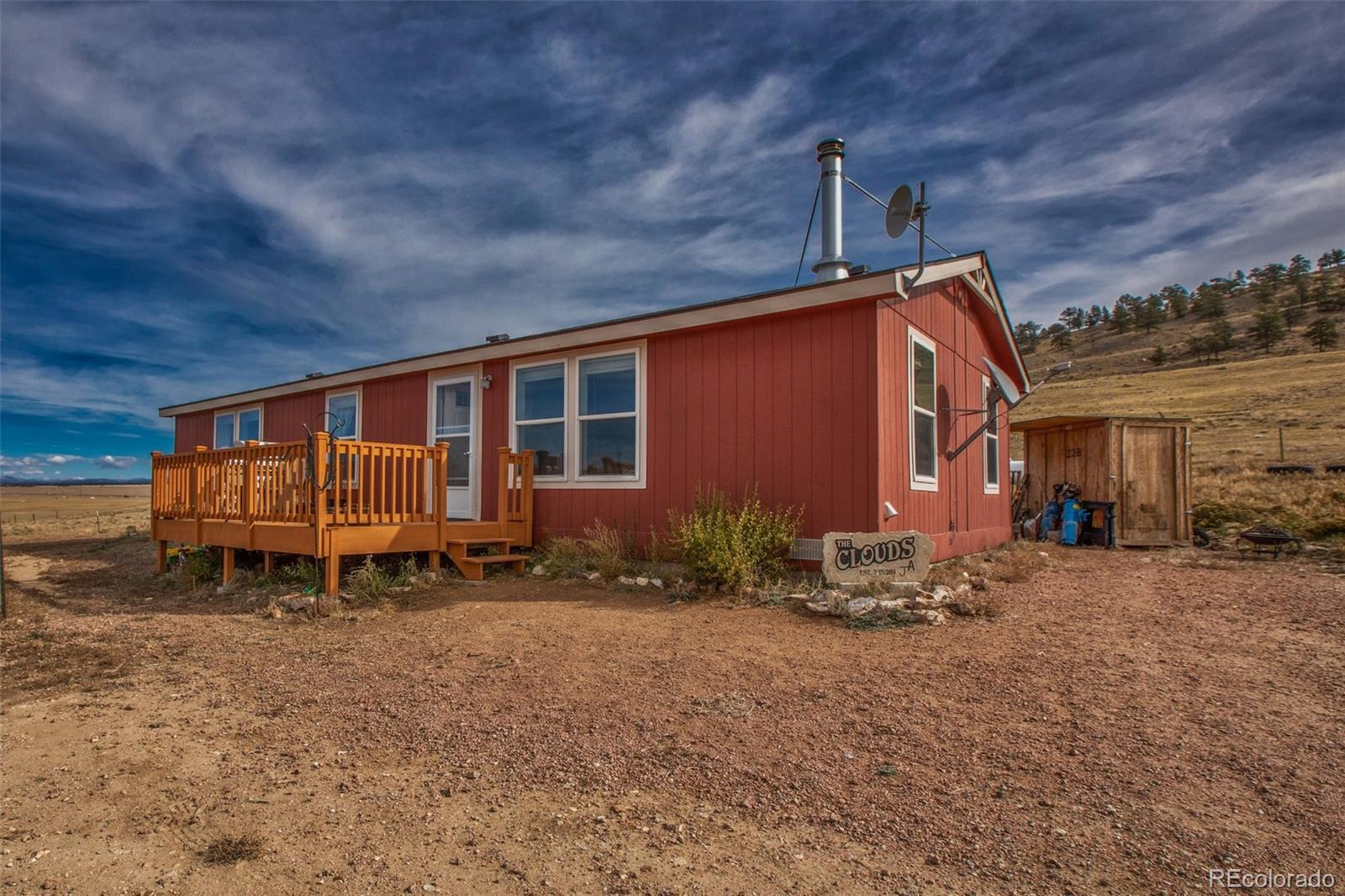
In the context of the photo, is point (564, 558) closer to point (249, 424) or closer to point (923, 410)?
point (923, 410)

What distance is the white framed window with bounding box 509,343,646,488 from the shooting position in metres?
7.85

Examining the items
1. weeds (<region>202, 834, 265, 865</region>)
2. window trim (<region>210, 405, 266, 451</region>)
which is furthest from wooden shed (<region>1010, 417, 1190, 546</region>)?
window trim (<region>210, 405, 266, 451</region>)

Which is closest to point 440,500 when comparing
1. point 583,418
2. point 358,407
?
point 583,418

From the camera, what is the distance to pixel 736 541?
236 inches

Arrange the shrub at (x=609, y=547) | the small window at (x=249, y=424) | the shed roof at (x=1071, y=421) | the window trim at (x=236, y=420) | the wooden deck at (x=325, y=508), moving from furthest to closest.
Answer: the small window at (x=249, y=424) → the window trim at (x=236, y=420) → the shed roof at (x=1071, y=421) → the shrub at (x=609, y=547) → the wooden deck at (x=325, y=508)

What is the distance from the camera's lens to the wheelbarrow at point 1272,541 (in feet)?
29.6

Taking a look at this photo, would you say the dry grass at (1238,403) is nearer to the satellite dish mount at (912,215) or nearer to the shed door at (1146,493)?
the shed door at (1146,493)

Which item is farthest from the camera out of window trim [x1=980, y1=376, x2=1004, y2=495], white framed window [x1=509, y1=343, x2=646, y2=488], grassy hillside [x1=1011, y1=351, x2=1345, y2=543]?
grassy hillside [x1=1011, y1=351, x2=1345, y2=543]

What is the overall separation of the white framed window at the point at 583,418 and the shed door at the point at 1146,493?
26.6 feet

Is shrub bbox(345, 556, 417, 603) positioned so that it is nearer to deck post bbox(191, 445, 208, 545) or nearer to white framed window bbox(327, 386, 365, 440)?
deck post bbox(191, 445, 208, 545)

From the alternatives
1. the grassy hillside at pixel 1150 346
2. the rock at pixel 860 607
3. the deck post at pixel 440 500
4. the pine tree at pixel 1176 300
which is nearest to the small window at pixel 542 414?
the deck post at pixel 440 500

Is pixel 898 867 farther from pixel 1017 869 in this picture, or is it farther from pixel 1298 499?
pixel 1298 499

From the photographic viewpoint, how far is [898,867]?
6.57 ft

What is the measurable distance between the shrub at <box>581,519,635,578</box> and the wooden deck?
0.80 m
